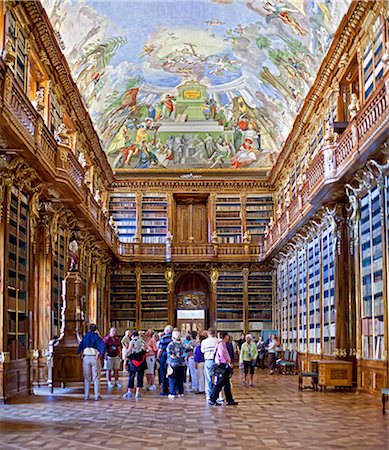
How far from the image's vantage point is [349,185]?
13.6 metres

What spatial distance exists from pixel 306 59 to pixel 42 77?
6.95 meters

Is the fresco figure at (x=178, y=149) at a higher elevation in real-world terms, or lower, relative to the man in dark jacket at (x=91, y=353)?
higher

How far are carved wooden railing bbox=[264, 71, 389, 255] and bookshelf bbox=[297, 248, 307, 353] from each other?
1.79m

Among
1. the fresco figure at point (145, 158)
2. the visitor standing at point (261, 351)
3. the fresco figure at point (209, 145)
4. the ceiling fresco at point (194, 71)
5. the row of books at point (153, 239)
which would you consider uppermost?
the ceiling fresco at point (194, 71)

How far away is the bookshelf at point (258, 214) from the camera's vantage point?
88.4ft

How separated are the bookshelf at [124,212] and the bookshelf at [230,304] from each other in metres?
3.65

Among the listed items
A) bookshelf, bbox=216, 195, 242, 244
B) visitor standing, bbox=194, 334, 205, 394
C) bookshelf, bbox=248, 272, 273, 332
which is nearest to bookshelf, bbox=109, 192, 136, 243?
bookshelf, bbox=216, 195, 242, 244

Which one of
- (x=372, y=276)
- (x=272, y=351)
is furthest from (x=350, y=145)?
(x=272, y=351)

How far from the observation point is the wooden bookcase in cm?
2661

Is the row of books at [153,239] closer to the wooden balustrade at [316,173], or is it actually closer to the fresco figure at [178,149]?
the fresco figure at [178,149]

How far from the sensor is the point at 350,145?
12500 mm

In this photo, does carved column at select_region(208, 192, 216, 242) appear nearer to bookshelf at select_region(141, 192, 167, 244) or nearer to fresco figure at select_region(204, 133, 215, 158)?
fresco figure at select_region(204, 133, 215, 158)

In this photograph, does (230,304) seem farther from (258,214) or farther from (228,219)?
(258,214)

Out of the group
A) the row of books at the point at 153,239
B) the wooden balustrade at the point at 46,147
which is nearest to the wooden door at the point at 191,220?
the row of books at the point at 153,239
